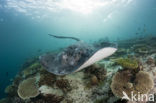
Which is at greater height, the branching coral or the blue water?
the blue water

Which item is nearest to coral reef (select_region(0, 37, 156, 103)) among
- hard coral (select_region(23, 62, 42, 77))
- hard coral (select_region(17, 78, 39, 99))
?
hard coral (select_region(17, 78, 39, 99))

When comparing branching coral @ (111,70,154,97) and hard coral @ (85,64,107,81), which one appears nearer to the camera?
branching coral @ (111,70,154,97)

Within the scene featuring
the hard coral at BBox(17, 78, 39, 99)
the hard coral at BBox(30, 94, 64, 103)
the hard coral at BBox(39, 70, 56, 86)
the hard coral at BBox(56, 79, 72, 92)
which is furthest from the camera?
the hard coral at BBox(39, 70, 56, 86)

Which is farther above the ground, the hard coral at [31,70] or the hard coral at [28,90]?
the hard coral at [31,70]

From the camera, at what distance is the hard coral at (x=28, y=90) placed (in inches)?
→ 154

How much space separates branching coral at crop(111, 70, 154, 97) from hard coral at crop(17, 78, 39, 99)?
3.08m

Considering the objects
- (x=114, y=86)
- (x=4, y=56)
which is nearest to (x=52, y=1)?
(x=114, y=86)

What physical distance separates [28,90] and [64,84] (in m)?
1.70

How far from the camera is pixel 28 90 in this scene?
13.6 ft

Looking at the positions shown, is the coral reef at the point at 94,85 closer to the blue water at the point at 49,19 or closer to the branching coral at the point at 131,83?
the branching coral at the point at 131,83

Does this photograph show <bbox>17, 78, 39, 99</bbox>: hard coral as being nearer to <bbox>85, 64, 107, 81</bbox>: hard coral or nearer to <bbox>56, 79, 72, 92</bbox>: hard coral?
<bbox>56, 79, 72, 92</bbox>: hard coral

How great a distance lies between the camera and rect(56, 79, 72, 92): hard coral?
12.2 ft

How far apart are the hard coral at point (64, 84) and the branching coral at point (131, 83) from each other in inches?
65.9

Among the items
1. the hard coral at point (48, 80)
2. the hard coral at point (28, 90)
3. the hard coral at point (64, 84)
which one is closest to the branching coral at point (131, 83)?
the hard coral at point (64, 84)
